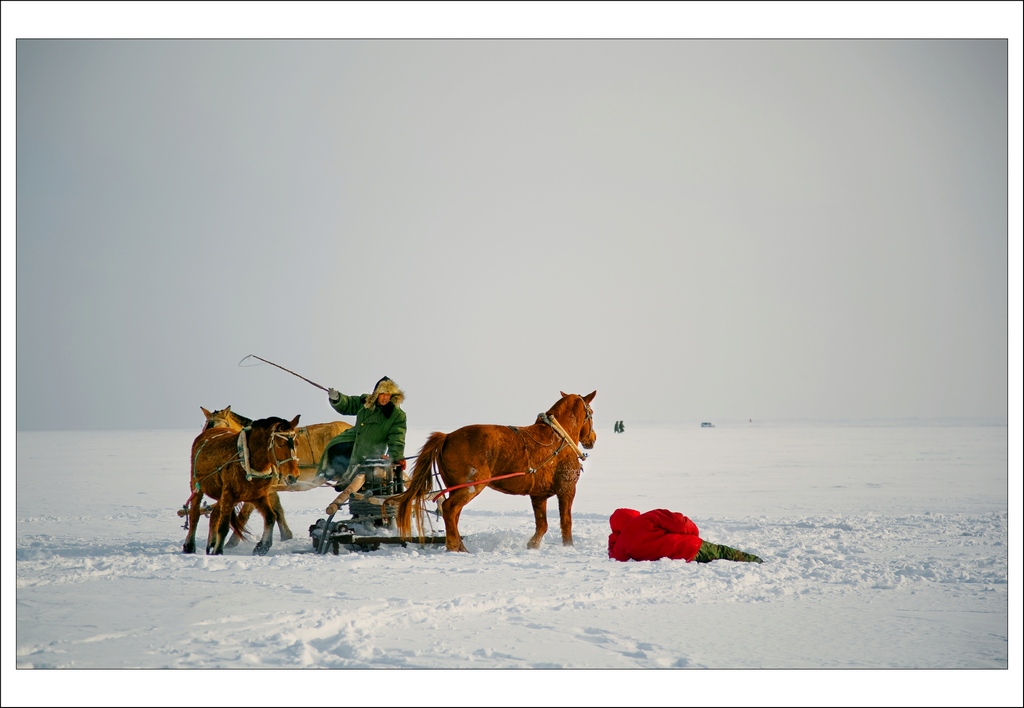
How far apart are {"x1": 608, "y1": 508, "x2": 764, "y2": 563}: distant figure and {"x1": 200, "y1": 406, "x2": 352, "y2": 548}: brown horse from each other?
3244 mm

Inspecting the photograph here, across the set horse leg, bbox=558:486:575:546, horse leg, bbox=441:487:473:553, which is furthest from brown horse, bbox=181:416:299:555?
horse leg, bbox=558:486:575:546

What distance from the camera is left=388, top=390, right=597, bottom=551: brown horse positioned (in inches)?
350

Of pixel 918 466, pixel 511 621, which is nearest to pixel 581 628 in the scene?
pixel 511 621

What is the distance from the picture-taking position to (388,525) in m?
9.61

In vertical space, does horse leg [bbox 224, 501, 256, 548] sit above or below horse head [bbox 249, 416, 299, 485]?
below

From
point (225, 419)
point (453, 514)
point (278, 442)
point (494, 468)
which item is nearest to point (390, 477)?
point (453, 514)

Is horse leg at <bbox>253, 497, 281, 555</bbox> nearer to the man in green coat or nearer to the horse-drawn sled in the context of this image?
the horse-drawn sled

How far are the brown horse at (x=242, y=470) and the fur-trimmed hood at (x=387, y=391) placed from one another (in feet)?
3.03

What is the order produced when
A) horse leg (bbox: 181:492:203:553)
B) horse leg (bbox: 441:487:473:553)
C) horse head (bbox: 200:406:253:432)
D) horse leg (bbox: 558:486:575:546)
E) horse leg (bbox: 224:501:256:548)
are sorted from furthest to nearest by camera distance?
horse head (bbox: 200:406:253:432)
horse leg (bbox: 224:501:256:548)
horse leg (bbox: 558:486:575:546)
horse leg (bbox: 441:487:473:553)
horse leg (bbox: 181:492:203:553)

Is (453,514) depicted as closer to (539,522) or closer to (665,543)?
(539,522)

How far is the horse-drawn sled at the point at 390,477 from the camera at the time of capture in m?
8.39

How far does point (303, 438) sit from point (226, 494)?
1893 mm

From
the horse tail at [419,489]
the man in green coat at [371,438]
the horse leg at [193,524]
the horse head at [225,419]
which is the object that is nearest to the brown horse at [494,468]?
the horse tail at [419,489]

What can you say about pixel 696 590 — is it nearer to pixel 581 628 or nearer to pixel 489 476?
pixel 581 628
